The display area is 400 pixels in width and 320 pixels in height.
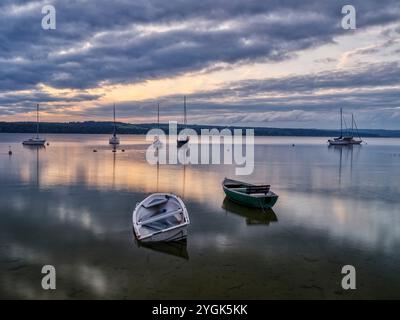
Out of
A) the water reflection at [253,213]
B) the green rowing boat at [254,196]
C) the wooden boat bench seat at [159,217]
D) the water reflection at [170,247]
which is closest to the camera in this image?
the water reflection at [170,247]

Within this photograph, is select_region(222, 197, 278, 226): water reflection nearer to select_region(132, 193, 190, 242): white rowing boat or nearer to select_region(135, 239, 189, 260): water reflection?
select_region(132, 193, 190, 242): white rowing boat

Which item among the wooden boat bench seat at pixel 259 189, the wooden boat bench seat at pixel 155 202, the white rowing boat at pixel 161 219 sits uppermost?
the wooden boat bench seat at pixel 259 189

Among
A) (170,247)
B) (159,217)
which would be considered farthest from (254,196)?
(170,247)

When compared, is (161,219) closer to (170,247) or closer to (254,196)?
(170,247)

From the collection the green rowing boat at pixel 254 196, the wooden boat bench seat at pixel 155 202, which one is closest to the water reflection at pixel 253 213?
the green rowing boat at pixel 254 196

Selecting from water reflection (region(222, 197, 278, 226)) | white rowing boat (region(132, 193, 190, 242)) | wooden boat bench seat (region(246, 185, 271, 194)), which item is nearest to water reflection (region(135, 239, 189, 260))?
white rowing boat (region(132, 193, 190, 242))

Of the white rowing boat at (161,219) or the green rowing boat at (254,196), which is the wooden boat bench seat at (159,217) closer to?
the white rowing boat at (161,219)

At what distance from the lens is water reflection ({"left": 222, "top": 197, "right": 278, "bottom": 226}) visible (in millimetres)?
20417

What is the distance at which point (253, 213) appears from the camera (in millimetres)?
22125

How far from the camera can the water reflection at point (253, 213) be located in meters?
20.4

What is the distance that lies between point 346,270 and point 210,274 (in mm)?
5017

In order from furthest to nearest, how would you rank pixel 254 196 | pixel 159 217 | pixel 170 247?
pixel 254 196
pixel 159 217
pixel 170 247
